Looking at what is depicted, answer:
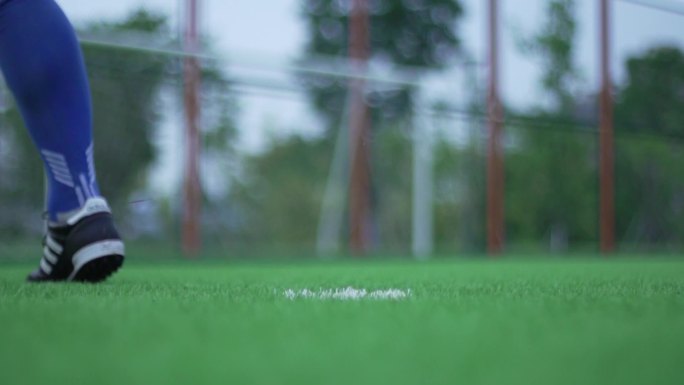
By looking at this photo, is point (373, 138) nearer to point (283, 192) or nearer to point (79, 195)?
point (283, 192)

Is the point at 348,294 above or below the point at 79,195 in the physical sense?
below

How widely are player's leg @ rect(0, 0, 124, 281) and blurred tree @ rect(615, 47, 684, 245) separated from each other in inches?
273

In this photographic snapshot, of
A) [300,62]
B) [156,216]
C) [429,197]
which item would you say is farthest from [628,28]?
[156,216]

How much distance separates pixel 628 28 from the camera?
8.14 m

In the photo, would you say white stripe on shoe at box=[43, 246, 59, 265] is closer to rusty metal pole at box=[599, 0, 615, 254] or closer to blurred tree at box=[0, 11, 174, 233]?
blurred tree at box=[0, 11, 174, 233]

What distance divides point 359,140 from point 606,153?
2.72 metres

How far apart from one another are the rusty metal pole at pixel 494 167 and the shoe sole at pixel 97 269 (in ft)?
18.5

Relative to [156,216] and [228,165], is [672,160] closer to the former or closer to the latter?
[228,165]

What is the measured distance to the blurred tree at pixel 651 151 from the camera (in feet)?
26.2

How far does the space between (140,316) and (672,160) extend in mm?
7935

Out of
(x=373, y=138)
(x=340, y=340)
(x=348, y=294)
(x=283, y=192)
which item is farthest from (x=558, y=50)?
(x=340, y=340)

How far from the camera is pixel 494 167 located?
23.5ft

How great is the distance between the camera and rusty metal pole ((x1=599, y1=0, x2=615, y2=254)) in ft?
25.5

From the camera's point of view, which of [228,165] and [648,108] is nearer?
[228,165]
